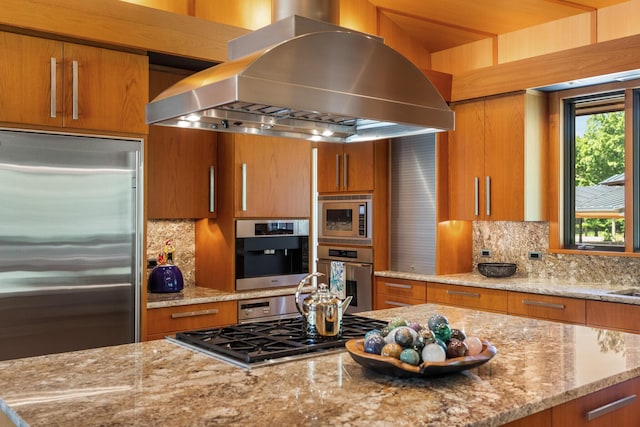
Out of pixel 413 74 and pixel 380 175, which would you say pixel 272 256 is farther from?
pixel 413 74

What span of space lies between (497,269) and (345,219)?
4.67ft

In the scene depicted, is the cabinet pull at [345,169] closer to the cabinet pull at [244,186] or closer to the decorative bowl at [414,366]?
the cabinet pull at [244,186]

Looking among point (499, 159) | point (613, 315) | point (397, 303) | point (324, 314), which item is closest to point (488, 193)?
point (499, 159)

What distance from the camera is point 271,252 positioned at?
14.4ft

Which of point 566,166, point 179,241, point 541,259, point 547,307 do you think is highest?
point 566,166

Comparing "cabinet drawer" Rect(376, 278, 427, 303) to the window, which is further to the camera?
"cabinet drawer" Rect(376, 278, 427, 303)

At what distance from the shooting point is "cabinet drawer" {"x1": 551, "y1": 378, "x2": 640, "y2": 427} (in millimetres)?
1780

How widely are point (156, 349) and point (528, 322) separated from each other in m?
1.69

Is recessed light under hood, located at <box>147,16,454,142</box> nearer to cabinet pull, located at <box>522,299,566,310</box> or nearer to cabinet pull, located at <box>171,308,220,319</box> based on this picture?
cabinet pull, located at <box>171,308,220,319</box>

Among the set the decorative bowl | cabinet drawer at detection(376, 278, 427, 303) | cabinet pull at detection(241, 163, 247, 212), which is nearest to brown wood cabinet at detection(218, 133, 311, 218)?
cabinet pull at detection(241, 163, 247, 212)

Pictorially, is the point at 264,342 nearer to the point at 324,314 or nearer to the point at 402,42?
the point at 324,314

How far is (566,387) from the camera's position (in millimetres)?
1723

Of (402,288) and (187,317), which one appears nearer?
(187,317)

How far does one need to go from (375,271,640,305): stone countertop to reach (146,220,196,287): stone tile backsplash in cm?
161
